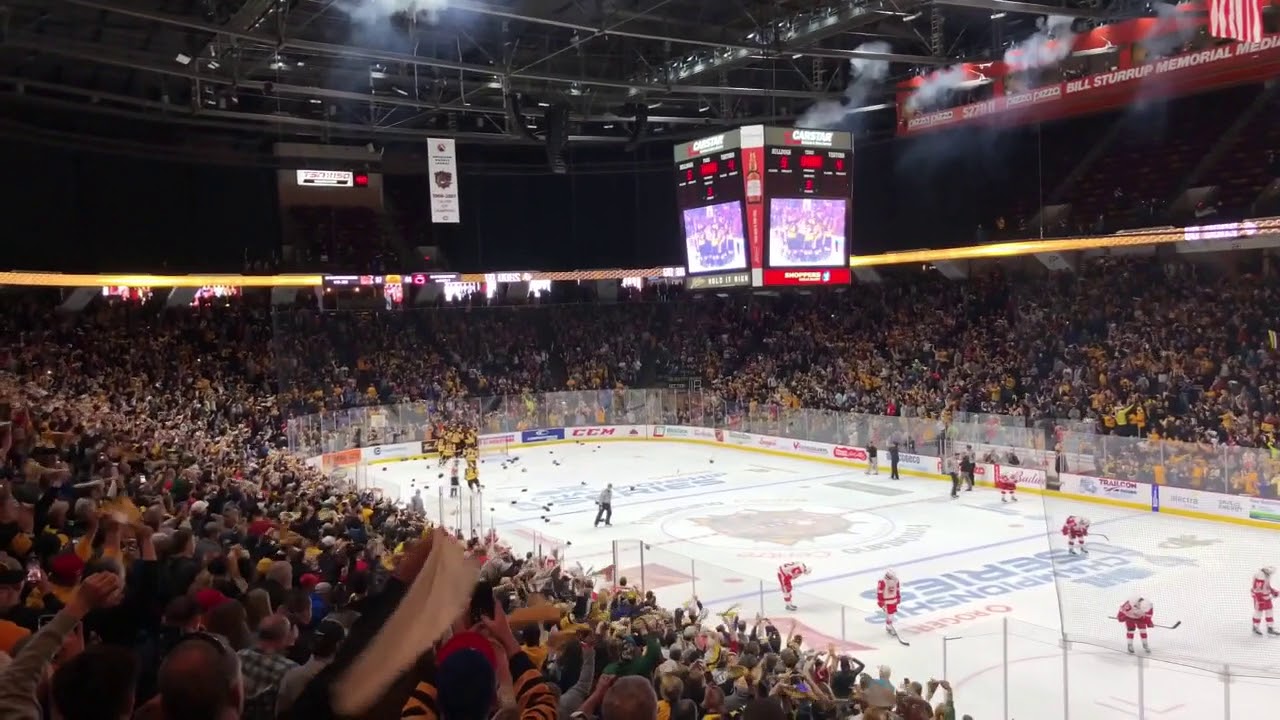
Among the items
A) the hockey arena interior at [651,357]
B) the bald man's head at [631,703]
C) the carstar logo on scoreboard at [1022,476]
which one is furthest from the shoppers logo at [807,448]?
the bald man's head at [631,703]

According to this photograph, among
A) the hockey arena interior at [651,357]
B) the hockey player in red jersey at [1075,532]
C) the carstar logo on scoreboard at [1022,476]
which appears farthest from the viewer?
the carstar logo on scoreboard at [1022,476]

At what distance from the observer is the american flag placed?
1431 cm

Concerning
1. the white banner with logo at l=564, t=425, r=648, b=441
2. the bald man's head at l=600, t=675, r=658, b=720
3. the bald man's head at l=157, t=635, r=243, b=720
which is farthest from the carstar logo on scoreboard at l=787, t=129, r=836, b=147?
the bald man's head at l=157, t=635, r=243, b=720

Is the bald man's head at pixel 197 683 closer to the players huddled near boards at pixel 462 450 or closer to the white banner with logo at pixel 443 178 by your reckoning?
the players huddled near boards at pixel 462 450

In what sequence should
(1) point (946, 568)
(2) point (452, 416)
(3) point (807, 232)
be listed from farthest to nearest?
(2) point (452, 416), (3) point (807, 232), (1) point (946, 568)

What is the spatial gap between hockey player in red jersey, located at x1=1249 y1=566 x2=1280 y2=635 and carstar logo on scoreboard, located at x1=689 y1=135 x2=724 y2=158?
14.6 m

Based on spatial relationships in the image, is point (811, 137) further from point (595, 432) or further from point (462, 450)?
point (595, 432)

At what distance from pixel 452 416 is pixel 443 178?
8.30 metres

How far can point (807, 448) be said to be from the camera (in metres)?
→ 28.6

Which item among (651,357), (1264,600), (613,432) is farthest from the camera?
(651,357)

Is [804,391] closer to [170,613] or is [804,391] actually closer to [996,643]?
[996,643]

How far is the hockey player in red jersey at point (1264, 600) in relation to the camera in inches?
477

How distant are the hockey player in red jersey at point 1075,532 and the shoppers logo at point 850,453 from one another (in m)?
11.0

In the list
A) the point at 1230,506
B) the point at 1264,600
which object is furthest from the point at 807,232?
the point at 1264,600
